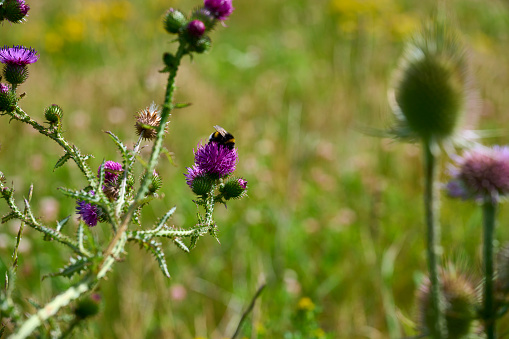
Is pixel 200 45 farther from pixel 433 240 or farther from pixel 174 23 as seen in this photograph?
pixel 433 240

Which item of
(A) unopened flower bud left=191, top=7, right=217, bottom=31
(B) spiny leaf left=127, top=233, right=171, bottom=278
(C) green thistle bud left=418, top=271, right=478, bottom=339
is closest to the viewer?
(B) spiny leaf left=127, top=233, right=171, bottom=278

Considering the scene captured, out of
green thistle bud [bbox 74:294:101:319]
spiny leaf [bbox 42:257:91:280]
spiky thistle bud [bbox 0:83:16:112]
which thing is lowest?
green thistle bud [bbox 74:294:101:319]

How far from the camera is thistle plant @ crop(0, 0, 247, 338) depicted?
694 mm

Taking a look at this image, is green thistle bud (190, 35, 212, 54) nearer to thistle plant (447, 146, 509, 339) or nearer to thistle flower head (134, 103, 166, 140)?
thistle flower head (134, 103, 166, 140)

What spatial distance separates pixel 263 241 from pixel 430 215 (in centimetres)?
182

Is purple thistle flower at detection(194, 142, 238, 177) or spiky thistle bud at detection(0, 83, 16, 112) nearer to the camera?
spiky thistle bud at detection(0, 83, 16, 112)

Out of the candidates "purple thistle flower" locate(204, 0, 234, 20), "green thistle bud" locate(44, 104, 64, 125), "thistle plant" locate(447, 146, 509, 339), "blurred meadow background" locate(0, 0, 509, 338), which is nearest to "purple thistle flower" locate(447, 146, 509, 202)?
"thistle plant" locate(447, 146, 509, 339)

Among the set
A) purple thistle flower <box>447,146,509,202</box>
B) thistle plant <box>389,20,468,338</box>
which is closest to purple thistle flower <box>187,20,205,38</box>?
thistle plant <box>389,20,468,338</box>

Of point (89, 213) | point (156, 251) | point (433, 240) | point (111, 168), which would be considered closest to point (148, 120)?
point (111, 168)

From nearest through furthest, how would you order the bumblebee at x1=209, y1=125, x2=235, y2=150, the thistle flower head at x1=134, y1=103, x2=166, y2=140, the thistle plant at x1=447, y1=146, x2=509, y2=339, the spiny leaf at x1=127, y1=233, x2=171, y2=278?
the spiny leaf at x1=127, y1=233, x2=171, y2=278
the thistle flower head at x1=134, y1=103, x2=166, y2=140
the bumblebee at x1=209, y1=125, x2=235, y2=150
the thistle plant at x1=447, y1=146, x2=509, y2=339

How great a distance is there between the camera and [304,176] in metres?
4.61

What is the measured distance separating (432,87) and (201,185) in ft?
5.86

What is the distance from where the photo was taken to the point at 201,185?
3.74ft

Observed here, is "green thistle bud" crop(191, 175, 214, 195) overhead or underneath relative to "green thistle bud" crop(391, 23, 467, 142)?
underneath
